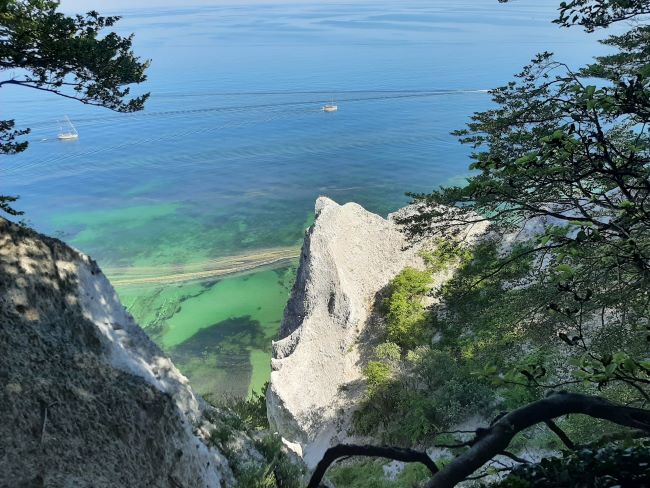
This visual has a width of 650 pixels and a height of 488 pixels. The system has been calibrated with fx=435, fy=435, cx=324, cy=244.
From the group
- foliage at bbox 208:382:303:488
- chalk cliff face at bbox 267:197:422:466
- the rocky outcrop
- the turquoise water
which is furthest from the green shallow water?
foliage at bbox 208:382:303:488

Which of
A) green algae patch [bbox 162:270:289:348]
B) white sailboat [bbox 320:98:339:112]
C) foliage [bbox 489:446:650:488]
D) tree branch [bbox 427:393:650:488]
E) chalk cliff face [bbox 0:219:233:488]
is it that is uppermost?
white sailboat [bbox 320:98:339:112]

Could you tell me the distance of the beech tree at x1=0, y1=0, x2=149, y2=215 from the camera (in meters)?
7.05

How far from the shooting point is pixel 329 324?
60.0 feet

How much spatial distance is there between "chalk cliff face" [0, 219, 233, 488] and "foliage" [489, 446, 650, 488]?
5.53 m

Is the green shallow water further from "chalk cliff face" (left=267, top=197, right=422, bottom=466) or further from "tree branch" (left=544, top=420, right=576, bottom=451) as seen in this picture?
"tree branch" (left=544, top=420, right=576, bottom=451)

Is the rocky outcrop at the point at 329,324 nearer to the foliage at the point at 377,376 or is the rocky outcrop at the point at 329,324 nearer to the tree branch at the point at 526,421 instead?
the foliage at the point at 377,376

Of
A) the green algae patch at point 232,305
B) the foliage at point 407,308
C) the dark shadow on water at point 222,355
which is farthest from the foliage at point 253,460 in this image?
the green algae patch at point 232,305

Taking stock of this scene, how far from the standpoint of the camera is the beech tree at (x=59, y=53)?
23.1 feet

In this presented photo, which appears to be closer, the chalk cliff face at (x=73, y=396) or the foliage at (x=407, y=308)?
the chalk cliff face at (x=73, y=396)

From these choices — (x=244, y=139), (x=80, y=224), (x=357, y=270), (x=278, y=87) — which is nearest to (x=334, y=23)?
(x=278, y=87)

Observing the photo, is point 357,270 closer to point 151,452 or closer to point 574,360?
point 151,452

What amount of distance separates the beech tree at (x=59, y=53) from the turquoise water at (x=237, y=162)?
1635 cm

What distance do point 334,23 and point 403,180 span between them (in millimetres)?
105199

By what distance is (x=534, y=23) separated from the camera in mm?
108000
